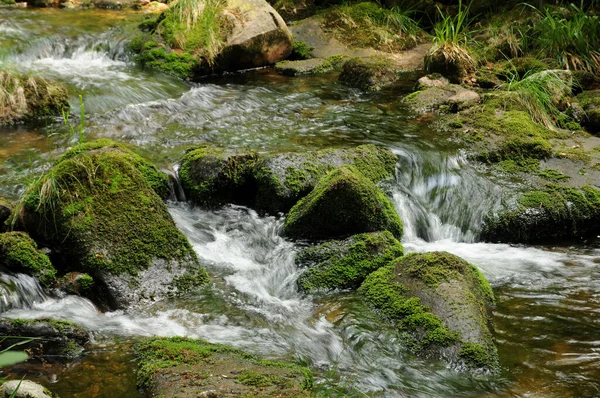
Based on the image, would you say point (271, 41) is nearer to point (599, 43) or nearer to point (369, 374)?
point (599, 43)

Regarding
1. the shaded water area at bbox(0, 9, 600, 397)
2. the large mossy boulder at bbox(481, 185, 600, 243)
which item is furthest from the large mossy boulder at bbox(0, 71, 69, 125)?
the large mossy boulder at bbox(481, 185, 600, 243)

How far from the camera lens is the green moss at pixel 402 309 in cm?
425

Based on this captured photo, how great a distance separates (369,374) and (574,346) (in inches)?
61.1

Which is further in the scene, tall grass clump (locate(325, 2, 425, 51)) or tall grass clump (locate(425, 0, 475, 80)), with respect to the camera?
tall grass clump (locate(325, 2, 425, 51))

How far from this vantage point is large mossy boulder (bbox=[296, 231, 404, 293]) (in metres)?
5.11

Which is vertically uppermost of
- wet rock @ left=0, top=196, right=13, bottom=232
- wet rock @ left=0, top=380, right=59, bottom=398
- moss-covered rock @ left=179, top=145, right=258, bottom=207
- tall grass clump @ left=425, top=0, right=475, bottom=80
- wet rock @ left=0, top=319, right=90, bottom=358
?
Result: tall grass clump @ left=425, top=0, right=475, bottom=80

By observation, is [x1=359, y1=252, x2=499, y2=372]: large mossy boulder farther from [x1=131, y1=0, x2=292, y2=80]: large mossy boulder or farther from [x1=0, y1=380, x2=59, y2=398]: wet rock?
[x1=131, y1=0, x2=292, y2=80]: large mossy boulder

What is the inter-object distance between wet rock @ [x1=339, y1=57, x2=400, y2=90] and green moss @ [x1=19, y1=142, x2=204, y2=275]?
238 inches

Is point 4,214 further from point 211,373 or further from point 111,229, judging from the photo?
point 211,373

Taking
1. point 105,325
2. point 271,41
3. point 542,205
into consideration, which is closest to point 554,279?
point 542,205

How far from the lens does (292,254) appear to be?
5.55m

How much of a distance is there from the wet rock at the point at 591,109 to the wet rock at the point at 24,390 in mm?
7610

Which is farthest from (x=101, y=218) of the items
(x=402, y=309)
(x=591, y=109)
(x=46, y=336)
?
(x=591, y=109)

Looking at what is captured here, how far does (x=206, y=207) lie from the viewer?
6.45 metres
